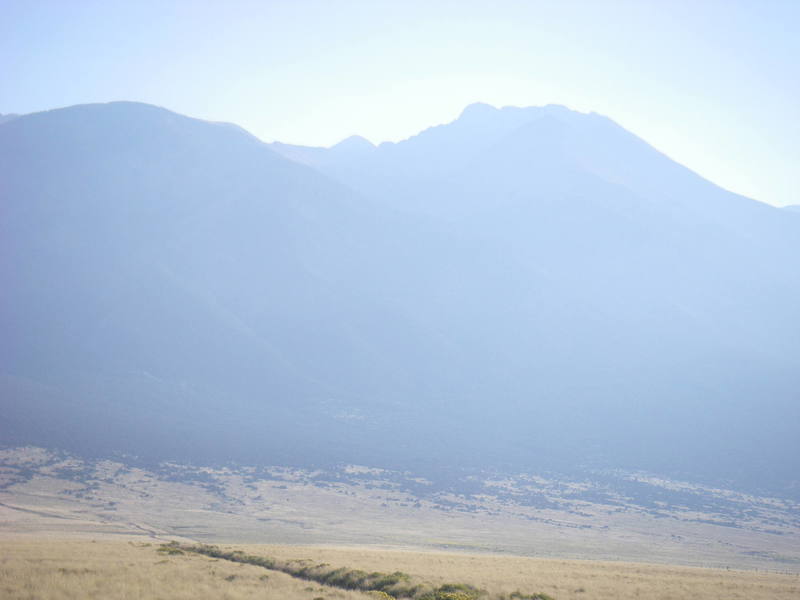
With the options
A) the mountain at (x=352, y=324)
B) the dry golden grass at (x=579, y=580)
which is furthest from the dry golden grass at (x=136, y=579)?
the mountain at (x=352, y=324)

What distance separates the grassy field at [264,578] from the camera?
17.1 metres

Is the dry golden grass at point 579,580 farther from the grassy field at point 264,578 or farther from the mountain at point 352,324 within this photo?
the mountain at point 352,324

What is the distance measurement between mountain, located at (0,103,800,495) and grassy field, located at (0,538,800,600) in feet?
176

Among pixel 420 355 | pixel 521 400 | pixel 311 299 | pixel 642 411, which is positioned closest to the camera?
pixel 642 411

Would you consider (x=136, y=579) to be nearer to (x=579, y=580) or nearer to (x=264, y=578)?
(x=264, y=578)

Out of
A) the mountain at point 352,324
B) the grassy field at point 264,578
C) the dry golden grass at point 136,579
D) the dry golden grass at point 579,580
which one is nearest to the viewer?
the dry golden grass at point 136,579

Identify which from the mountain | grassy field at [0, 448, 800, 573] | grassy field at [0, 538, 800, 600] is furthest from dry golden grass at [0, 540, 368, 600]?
the mountain

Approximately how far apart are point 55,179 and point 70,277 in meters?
46.6

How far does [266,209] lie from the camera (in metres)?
176

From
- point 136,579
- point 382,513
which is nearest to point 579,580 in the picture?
point 136,579

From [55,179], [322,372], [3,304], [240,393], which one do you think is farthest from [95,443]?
[55,179]

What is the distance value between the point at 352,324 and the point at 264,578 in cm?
12528

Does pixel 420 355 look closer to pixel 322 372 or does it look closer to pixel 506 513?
pixel 322 372

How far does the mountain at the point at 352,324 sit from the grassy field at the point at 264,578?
176 feet
